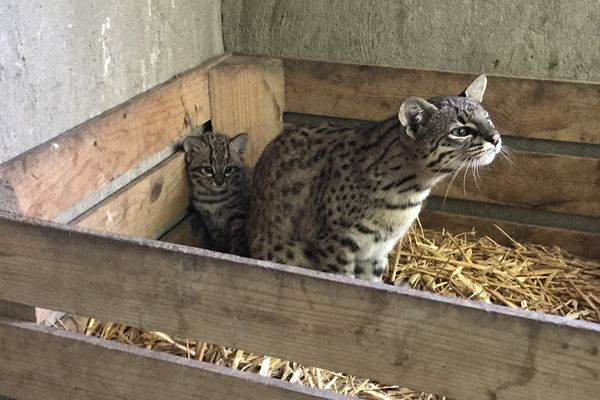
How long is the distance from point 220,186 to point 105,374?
1953 millimetres

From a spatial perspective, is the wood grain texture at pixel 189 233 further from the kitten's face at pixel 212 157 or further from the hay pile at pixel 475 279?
the hay pile at pixel 475 279

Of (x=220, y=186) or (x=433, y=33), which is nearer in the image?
(x=433, y=33)

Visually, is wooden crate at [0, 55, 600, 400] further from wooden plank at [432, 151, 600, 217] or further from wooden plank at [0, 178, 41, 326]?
wooden plank at [432, 151, 600, 217]

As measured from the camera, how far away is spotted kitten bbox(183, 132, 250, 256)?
420 centimetres

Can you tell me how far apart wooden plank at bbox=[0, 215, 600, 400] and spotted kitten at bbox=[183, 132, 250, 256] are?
185 cm

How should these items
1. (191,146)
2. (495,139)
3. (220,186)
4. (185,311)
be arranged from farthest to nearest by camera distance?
(220,186), (191,146), (495,139), (185,311)

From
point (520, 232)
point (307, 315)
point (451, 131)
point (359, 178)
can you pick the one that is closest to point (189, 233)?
point (359, 178)

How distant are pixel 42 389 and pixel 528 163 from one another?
273 centimetres

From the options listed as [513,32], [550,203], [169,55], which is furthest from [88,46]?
[550,203]

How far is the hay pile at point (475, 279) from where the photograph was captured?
339cm

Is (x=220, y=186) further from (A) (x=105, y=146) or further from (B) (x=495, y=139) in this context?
(B) (x=495, y=139)

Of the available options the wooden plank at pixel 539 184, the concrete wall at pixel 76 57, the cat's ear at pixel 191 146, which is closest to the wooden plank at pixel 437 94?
the wooden plank at pixel 539 184

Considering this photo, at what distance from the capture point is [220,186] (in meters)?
4.30

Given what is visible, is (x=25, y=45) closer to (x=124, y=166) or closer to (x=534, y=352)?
(x=124, y=166)
